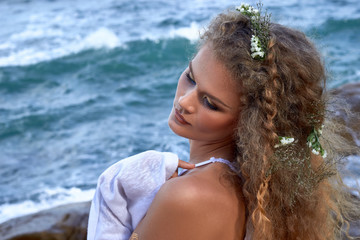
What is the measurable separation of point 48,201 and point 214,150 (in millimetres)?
3427

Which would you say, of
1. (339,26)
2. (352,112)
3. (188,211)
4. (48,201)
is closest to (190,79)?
(188,211)

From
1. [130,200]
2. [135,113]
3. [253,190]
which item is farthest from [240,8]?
[135,113]

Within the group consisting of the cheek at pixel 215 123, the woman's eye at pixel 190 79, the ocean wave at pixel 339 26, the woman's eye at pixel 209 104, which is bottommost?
the ocean wave at pixel 339 26

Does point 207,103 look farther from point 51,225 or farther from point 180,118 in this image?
point 51,225

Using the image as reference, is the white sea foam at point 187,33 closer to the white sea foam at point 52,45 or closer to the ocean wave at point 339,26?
the white sea foam at point 52,45

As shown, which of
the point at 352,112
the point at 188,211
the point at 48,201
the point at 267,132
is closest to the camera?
the point at 188,211

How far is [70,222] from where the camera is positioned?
11.8 ft

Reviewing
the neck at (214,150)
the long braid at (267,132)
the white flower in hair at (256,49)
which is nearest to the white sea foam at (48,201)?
the neck at (214,150)

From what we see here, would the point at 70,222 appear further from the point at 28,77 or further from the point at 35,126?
the point at 28,77

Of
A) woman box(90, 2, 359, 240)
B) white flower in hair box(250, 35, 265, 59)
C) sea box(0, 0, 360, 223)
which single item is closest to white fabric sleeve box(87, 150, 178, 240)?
woman box(90, 2, 359, 240)

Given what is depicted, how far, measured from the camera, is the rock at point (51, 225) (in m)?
3.50

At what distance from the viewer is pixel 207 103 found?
2234 millimetres

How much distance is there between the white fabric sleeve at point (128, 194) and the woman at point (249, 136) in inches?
5.7

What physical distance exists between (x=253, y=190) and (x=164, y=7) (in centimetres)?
1148
